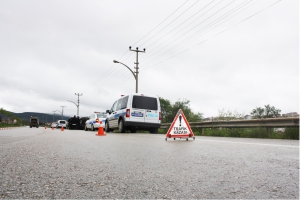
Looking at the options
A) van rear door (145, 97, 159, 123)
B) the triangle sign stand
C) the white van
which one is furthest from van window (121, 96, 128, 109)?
the triangle sign stand

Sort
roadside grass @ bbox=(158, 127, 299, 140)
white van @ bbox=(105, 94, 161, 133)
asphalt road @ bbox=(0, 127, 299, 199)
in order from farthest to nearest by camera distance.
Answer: white van @ bbox=(105, 94, 161, 133)
roadside grass @ bbox=(158, 127, 299, 140)
asphalt road @ bbox=(0, 127, 299, 199)

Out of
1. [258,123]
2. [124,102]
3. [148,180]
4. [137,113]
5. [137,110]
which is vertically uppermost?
[124,102]

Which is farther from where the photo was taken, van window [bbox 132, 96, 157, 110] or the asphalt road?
van window [bbox 132, 96, 157, 110]

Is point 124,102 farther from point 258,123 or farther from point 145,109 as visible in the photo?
point 258,123

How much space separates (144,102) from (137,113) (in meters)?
0.89

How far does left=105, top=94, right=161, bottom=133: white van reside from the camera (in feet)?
52.4

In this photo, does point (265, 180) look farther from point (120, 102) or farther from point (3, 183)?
point (120, 102)

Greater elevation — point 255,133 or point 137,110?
point 137,110

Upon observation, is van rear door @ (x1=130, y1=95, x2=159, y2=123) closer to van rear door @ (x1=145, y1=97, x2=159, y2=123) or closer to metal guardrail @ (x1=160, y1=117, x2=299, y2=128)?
van rear door @ (x1=145, y1=97, x2=159, y2=123)

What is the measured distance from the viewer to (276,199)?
76.5 inches

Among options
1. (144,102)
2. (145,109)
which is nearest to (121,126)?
(145,109)

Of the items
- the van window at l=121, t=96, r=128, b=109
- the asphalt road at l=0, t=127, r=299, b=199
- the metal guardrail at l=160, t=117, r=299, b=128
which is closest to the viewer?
the asphalt road at l=0, t=127, r=299, b=199

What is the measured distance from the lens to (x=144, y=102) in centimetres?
1664

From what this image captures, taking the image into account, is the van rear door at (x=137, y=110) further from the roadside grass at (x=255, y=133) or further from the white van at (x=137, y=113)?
the roadside grass at (x=255, y=133)
